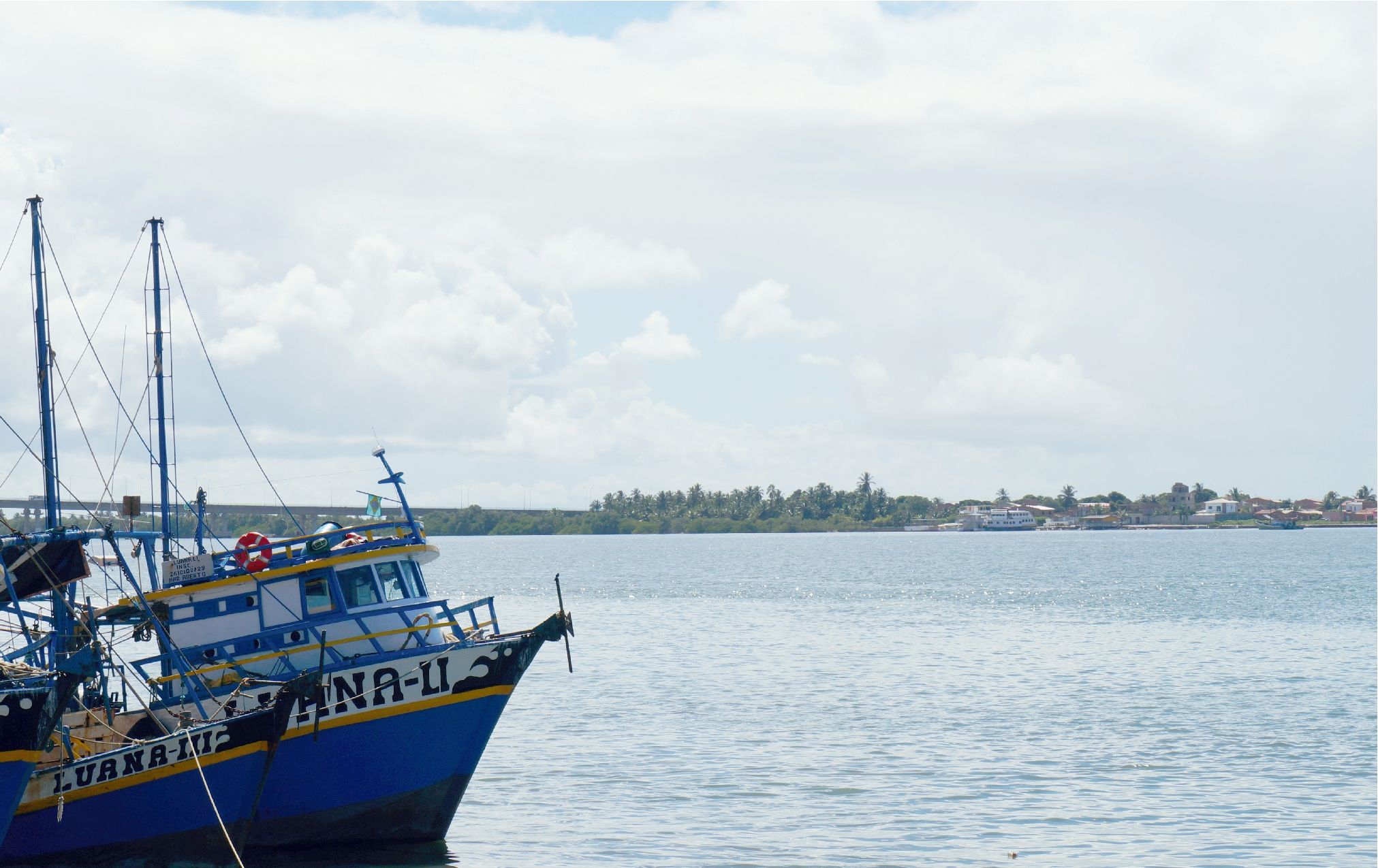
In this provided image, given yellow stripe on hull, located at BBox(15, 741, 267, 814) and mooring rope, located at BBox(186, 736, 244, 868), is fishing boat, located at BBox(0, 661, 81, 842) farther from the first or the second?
mooring rope, located at BBox(186, 736, 244, 868)

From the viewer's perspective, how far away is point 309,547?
27.0 m

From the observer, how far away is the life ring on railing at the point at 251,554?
27.0 metres

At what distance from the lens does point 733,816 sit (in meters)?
29.1

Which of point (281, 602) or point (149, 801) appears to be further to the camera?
point (281, 602)

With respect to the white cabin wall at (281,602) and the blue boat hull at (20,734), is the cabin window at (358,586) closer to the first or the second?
the white cabin wall at (281,602)

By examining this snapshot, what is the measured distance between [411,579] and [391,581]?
0.50m

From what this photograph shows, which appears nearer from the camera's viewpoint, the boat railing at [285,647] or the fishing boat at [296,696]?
the fishing boat at [296,696]

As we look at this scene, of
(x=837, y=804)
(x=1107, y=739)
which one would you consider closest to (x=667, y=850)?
(x=837, y=804)

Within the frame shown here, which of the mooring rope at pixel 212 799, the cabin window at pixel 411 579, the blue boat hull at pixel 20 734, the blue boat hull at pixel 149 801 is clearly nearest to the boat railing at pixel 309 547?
the cabin window at pixel 411 579

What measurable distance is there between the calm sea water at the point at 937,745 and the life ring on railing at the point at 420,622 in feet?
12.0

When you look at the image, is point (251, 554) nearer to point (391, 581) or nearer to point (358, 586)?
point (358, 586)

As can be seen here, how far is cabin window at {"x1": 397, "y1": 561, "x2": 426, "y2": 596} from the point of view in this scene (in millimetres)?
27906

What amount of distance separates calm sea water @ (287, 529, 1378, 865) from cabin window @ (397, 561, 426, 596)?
14.7ft

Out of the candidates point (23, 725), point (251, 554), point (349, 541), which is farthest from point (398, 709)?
point (23, 725)
